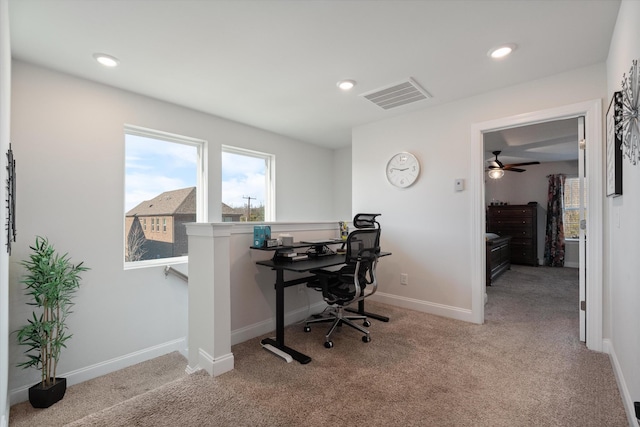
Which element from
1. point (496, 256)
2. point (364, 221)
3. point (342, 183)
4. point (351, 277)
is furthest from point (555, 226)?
point (351, 277)

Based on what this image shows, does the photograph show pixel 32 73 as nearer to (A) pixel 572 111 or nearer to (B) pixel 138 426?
(B) pixel 138 426

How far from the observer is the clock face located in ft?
11.7

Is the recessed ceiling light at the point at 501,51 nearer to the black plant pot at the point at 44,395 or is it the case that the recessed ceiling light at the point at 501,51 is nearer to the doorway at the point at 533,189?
the doorway at the point at 533,189

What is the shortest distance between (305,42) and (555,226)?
7118mm

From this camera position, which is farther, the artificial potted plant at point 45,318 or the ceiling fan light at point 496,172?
Answer: the ceiling fan light at point 496,172

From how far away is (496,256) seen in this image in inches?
210

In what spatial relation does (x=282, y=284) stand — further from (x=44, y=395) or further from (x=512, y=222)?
(x=512, y=222)

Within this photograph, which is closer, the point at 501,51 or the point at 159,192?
the point at 501,51

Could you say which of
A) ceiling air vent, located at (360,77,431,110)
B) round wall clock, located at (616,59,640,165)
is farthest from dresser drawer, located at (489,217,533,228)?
round wall clock, located at (616,59,640,165)

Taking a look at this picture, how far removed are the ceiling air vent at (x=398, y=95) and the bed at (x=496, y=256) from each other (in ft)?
9.53

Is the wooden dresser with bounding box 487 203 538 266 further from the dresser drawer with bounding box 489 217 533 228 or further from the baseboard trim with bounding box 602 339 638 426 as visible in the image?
the baseboard trim with bounding box 602 339 638 426

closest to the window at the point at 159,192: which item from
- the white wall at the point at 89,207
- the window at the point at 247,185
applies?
the white wall at the point at 89,207

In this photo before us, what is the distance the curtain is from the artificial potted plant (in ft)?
27.4

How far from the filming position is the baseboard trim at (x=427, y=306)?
3193 millimetres
